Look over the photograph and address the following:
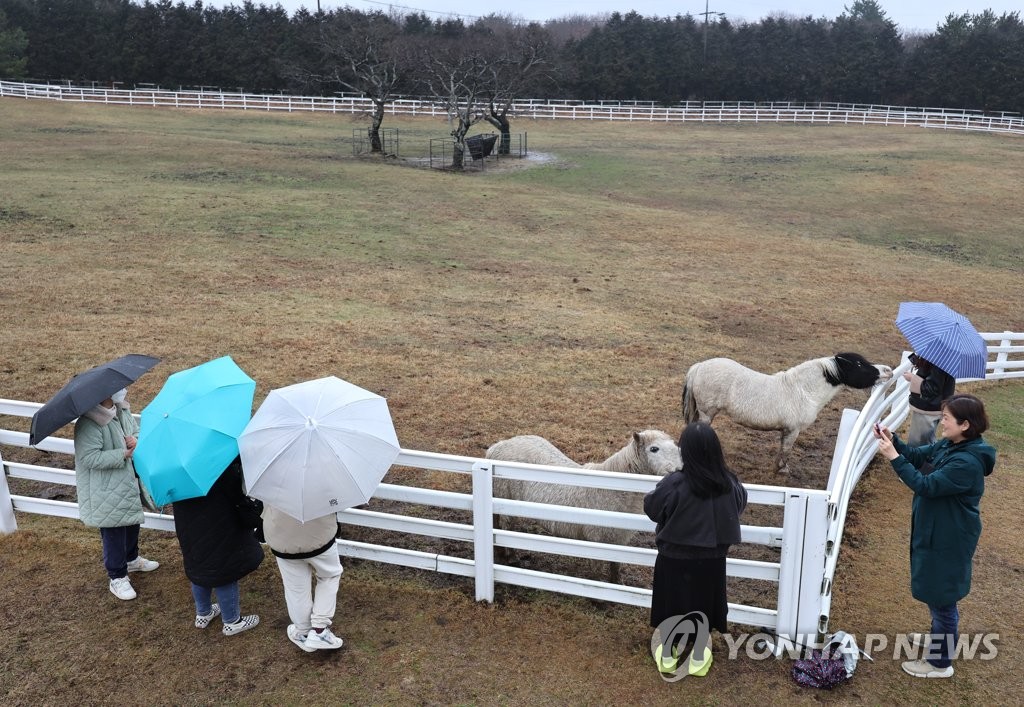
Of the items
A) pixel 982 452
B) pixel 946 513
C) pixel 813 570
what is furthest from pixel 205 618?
pixel 982 452

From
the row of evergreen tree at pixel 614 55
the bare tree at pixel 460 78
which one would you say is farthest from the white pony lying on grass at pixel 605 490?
the row of evergreen tree at pixel 614 55

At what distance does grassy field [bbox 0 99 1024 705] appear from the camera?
4.76 m

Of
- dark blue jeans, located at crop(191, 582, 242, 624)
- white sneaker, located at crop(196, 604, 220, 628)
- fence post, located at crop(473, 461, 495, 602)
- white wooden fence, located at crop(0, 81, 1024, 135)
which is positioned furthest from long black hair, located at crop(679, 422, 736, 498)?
white wooden fence, located at crop(0, 81, 1024, 135)

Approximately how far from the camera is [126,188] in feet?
71.2

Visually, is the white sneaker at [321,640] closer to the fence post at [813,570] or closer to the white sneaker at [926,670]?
the fence post at [813,570]

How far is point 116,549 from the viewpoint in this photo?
535cm

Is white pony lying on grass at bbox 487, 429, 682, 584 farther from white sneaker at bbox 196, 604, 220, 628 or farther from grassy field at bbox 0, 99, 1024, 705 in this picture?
white sneaker at bbox 196, 604, 220, 628

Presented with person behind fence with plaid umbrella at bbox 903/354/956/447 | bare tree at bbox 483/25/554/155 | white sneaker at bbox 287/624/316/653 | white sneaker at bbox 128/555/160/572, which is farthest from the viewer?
bare tree at bbox 483/25/554/155

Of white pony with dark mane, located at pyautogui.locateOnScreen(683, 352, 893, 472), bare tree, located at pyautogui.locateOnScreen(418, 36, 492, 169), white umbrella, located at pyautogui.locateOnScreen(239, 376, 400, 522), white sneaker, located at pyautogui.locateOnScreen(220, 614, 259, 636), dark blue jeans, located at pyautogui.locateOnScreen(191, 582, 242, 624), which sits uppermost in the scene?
bare tree, located at pyautogui.locateOnScreen(418, 36, 492, 169)

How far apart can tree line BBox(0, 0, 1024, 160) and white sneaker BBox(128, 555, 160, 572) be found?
48.9 meters

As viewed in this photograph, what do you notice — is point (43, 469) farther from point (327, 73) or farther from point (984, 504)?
point (327, 73)

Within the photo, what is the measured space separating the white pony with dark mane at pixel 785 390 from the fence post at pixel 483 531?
371 centimetres

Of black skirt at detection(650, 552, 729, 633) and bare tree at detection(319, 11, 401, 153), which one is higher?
bare tree at detection(319, 11, 401, 153)

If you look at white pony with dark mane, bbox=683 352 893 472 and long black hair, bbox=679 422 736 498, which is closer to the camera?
long black hair, bbox=679 422 736 498
